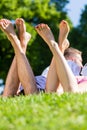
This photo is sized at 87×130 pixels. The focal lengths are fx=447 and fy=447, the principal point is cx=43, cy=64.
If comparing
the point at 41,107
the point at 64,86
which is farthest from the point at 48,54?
the point at 41,107

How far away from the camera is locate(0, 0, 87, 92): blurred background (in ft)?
88.6

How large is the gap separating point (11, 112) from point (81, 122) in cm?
82

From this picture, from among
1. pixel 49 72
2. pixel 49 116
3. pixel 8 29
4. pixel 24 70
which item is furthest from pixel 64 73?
pixel 49 116

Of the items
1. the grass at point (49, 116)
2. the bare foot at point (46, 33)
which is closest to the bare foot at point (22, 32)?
the bare foot at point (46, 33)

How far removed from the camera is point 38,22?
31.1 metres

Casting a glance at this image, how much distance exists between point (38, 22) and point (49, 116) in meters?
28.1

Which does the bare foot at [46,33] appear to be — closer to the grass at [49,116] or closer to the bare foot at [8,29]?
the bare foot at [8,29]

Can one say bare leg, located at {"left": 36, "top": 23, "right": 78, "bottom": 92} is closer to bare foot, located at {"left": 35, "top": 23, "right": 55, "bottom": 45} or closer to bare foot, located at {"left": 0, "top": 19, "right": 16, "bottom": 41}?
bare foot, located at {"left": 35, "top": 23, "right": 55, "bottom": 45}

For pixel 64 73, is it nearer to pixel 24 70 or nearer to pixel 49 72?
pixel 49 72

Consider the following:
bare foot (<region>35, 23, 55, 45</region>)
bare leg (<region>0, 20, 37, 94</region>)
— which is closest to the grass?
bare leg (<region>0, 20, 37, 94</region>)

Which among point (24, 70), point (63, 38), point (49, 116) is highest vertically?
point (63, 38)

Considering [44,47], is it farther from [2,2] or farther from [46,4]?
[2,2]

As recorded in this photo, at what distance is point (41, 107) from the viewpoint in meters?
3.63

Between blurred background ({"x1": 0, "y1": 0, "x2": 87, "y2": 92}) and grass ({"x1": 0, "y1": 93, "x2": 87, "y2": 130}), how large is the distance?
22.3 m
